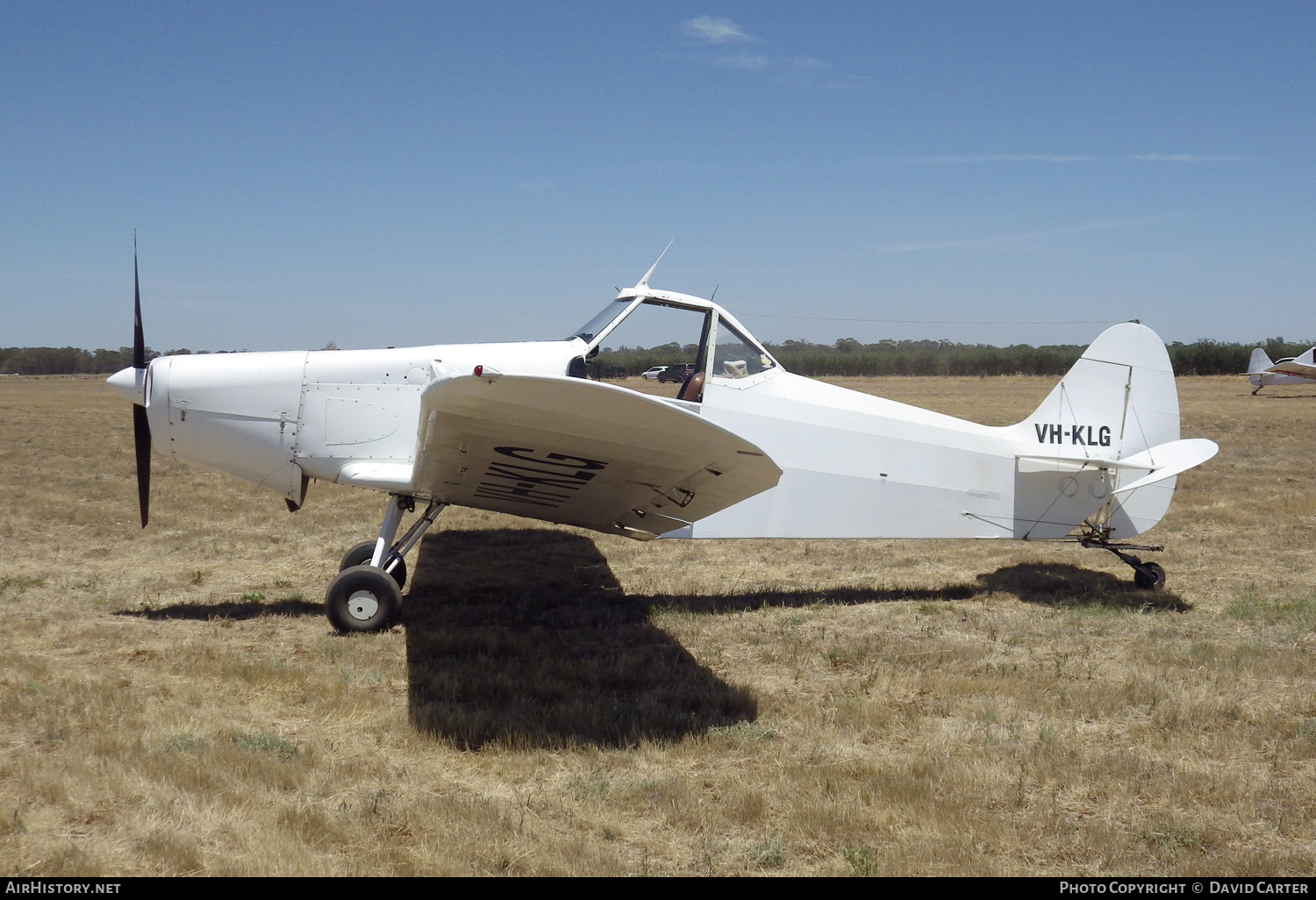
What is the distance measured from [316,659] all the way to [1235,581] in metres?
8.16

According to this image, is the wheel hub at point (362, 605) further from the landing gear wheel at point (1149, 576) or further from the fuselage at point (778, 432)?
the landing gear wheel at point (1149, 576)

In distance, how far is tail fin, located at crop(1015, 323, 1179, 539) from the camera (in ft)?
25.4

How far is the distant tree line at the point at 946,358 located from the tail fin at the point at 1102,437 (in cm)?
236

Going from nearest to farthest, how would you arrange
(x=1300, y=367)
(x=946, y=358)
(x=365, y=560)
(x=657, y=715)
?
1. (x=657, y=715)
2. (x=365, y=560)
3. (x=946, y=358)
4. (x=1300, y=367)

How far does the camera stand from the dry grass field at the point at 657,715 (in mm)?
3445

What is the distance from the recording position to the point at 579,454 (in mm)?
4938

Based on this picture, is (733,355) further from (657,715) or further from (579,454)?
(657,715)

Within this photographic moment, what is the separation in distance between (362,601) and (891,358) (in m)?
20.8

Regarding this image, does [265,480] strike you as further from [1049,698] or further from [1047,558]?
[1047,558]

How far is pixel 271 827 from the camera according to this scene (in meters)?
3.43

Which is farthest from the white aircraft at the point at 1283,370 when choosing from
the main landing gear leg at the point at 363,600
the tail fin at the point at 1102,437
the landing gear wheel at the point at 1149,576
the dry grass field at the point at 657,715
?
the main landing gear leg at the point at 363,600

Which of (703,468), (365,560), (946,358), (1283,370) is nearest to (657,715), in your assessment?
(703,468)

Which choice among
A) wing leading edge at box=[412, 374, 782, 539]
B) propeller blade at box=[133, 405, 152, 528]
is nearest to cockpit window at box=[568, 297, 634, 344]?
wing leading edge at box=[412, 374, 782, 539]

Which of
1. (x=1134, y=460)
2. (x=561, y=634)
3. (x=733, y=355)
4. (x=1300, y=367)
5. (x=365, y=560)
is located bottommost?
(x=561, y=634)
